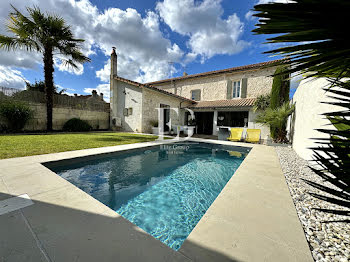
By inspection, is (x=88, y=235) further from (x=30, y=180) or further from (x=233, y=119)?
(x=233, y=119)

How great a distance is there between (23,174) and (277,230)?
177 inches

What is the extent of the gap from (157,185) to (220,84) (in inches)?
539

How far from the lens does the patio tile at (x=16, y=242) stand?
4.03ft

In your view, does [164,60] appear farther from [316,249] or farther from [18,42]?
[316,249]

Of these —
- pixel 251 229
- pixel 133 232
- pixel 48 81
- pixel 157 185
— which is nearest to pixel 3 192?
pixel 133 232

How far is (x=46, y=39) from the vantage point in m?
9.45

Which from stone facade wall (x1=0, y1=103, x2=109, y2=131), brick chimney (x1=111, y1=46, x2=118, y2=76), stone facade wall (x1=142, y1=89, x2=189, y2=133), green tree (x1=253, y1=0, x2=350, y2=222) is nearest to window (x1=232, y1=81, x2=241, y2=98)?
stone facade wall (x1=142, y1=89, x2=189, y2=133)

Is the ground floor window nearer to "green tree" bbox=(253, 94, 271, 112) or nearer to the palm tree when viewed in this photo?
"green tree" bbox=(253, 94, 271, 112)

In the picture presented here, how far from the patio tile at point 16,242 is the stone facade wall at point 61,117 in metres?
11.9

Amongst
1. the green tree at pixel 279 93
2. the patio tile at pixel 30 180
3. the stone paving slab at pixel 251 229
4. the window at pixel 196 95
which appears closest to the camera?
the stone paving slab at pixel 251 229

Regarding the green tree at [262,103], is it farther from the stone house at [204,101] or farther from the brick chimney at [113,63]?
the brick chimney at [113,63]

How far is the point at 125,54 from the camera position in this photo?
14.4 meters

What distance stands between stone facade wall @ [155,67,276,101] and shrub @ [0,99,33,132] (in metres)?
13.3

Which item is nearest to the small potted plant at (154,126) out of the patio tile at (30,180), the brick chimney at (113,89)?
the brick chimney at (113,89)
